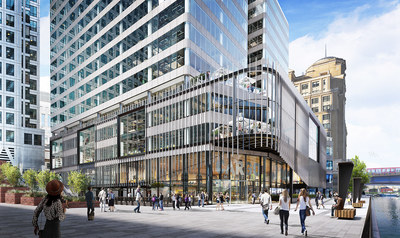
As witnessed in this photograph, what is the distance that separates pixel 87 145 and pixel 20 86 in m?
30.3

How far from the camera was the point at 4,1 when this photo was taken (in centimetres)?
8100

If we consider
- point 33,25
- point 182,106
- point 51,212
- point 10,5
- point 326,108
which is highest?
point 10,5

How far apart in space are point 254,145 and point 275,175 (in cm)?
1022

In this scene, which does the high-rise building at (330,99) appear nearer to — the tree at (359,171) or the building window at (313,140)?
the tree at (359,171)

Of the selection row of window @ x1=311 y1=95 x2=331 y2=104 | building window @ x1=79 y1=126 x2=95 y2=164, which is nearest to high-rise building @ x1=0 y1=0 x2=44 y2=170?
building window @ x1=79 y1=126 x2=95 y2=164

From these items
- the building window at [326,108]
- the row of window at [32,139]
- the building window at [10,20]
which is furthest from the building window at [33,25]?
the building window at [326,108]

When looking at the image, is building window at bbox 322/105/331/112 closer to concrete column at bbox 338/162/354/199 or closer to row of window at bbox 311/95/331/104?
row of window at bbox 311/95/331/104

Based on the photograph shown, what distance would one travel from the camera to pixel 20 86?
82188 mm

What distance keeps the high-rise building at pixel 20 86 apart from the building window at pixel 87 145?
2032 centimetres

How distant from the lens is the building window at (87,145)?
6495 centimetres

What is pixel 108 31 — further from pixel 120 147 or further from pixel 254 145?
pixel 254 145

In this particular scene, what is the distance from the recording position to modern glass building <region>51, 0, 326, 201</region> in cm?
3953

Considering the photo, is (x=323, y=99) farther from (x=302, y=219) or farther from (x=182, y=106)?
(x=302, y=219)

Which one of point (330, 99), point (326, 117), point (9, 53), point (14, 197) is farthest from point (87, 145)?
point (330, 99)
